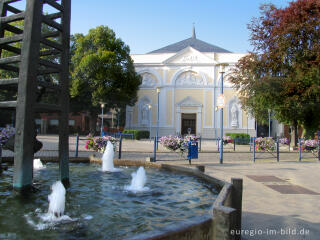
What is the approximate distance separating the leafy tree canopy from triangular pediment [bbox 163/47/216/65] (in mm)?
7697

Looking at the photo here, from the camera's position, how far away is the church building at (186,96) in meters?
40.3

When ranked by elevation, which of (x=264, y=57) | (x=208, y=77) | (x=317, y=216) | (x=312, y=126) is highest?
(x=208, y=77)

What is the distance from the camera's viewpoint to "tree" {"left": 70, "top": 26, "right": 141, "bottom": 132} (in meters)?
32.1

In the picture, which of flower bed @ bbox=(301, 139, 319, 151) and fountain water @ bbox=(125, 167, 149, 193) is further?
flower bed @ bbox=(301, 139, 319, 151)

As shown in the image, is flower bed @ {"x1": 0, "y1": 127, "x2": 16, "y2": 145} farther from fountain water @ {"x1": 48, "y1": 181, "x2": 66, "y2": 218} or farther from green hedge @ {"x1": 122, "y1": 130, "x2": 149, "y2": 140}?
green hedge @ {"x1": 122, "y1": 130, "x2": 149, "y2": 140}

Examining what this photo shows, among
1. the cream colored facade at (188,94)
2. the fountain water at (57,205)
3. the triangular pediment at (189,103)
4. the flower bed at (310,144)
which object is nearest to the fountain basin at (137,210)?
the fountain water at (57,205)

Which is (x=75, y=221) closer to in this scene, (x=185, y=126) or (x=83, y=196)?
(x=83, y=196)

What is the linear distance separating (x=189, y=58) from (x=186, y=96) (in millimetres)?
5676

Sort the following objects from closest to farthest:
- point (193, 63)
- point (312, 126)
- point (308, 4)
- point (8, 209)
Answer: point (8, 209) → point (308, 4) → point (312, 126) → point (193, 63)

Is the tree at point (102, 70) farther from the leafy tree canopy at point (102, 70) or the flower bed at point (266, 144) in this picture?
the flower bed at point (266, 144)

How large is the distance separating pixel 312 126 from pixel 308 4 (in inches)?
364

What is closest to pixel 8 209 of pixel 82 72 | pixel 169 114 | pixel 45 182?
pixel 45 182

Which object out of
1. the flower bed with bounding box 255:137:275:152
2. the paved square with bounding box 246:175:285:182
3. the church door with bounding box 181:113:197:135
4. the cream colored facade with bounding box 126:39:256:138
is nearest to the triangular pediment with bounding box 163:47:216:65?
the cream colored facade with bounding box 126:39:256:138

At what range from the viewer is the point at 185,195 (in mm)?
4977
